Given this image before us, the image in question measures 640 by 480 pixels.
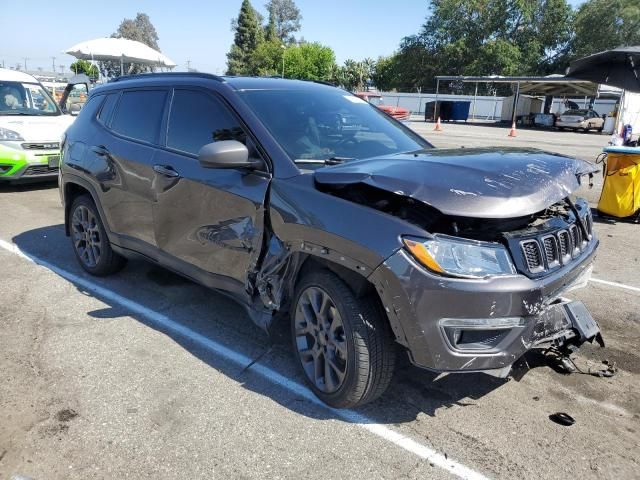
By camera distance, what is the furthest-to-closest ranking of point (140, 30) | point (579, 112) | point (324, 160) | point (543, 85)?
point (140, 30) → point (543, 85) → point (579, 112) → point (324, 160)

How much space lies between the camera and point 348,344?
273 centimetres

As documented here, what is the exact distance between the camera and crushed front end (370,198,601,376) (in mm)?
2391

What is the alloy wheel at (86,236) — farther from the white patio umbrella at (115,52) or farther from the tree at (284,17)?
the tree at (284,17)

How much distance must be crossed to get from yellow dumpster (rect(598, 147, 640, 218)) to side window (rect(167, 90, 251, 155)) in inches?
255

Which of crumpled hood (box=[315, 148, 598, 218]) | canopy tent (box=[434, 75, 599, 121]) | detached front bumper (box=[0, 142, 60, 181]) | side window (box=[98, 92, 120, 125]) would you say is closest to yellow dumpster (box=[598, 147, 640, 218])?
crumpled hood (box=[315, 148, 598, 218])

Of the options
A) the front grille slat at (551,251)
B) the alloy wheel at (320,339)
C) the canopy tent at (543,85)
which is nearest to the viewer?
the front grille slat at (551,251)

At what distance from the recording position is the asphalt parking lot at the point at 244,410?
2.55 metres

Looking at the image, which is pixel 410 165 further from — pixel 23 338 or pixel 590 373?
pixel 23 338

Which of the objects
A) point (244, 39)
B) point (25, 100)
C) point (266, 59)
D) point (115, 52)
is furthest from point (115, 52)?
point (244, 39)

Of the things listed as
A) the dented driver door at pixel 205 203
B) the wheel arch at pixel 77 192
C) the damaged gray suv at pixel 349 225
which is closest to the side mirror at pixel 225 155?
the damaged gray suv at pixel 349 225

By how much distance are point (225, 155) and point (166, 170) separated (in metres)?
0.95

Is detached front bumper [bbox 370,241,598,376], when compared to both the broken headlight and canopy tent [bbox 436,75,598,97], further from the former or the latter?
canopy tent [bbox 436,75,598,97]

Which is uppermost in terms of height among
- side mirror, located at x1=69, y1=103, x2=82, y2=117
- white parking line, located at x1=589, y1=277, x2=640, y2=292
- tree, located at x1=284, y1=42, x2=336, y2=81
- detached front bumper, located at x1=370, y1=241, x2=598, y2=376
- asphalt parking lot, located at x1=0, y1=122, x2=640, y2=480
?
tree, located at x1=284, y1=42, x2=336, y2=81

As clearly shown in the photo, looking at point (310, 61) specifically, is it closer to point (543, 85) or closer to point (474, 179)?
point (543, 85)
